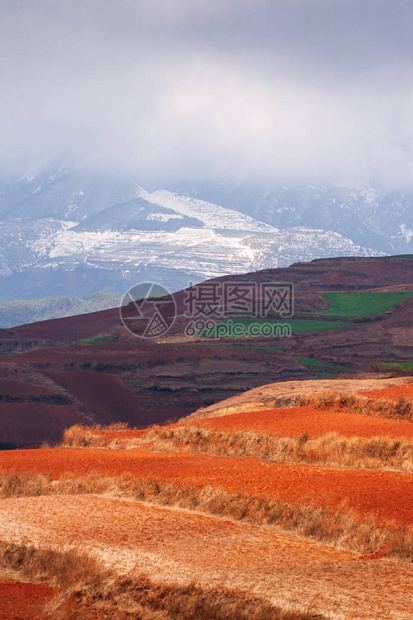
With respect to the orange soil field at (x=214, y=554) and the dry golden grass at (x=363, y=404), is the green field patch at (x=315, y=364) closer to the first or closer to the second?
the dry golden grass at (x=363, y=404)

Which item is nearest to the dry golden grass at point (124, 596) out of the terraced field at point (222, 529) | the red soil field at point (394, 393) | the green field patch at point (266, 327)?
the terraced field at point (222, 529)

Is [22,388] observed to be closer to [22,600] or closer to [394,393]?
[394,393]

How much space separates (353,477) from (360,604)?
573 centimetres

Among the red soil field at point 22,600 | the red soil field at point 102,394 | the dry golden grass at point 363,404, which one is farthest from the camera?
the red soil field at point 102,394

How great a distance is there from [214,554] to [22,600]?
2.07 m

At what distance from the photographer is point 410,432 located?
16.1 metres

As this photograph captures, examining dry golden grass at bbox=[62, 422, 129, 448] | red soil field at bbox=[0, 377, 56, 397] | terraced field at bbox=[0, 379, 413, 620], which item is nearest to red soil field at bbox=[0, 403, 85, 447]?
red soil field at bbox=[0, 377, 56, 397]

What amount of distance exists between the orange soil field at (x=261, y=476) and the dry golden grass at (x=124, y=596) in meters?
3.43

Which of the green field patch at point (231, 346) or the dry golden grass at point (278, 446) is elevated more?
the green field patch at point (231, 346)

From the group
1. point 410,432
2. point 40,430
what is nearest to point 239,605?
point 410,432

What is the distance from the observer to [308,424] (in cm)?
1808

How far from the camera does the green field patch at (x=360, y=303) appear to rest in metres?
67.9

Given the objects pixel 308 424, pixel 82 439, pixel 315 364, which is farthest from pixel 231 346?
pixel 308 424

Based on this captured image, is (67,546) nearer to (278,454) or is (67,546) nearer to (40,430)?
(278,454)
